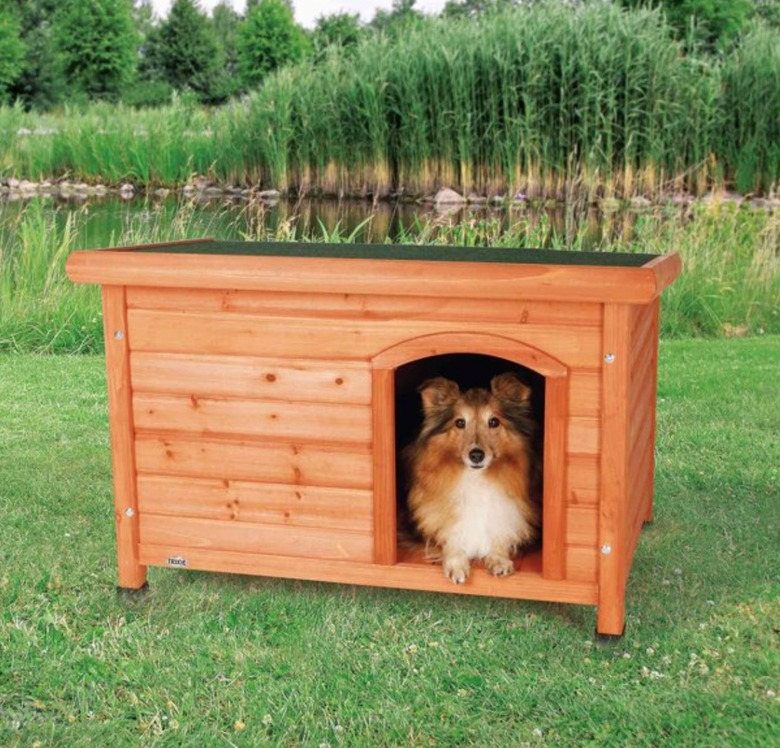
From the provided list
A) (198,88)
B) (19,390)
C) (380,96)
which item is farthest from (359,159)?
(198,88)

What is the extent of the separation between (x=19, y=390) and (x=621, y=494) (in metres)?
3.82

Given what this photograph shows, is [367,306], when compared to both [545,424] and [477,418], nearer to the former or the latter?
[477,418]

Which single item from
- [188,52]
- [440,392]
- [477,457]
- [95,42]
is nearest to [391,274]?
[440,392]

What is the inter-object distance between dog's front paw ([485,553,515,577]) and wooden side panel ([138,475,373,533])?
338mm

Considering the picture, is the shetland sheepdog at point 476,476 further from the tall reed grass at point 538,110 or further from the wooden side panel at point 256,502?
the tall reed grass at point 538,110

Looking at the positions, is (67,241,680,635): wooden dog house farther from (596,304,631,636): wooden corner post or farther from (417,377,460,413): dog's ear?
(417,377,460,413): dog's ear

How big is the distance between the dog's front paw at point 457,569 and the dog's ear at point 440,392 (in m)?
0.42

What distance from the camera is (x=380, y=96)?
12953 millimetres

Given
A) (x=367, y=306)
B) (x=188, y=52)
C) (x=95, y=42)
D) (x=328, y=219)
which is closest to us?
(x=367, y=306)

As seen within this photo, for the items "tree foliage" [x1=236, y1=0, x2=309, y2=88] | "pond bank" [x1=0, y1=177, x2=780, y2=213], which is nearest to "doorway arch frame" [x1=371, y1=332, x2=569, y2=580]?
"pond bank" [x1=0, y1=177, x2=780, y2=213]

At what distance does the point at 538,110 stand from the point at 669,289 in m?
5.14

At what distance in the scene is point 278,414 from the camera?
10.4ft

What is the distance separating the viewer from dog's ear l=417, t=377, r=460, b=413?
10.5 feet

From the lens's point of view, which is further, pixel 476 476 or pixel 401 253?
pixel 401 253
